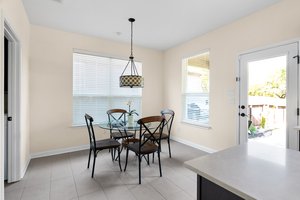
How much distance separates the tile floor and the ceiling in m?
2.74

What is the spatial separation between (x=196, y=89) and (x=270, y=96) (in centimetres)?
168

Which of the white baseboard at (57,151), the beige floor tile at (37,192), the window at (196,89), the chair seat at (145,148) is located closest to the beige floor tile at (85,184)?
the beige floor tile at (37,192)

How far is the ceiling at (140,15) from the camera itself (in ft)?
8.48

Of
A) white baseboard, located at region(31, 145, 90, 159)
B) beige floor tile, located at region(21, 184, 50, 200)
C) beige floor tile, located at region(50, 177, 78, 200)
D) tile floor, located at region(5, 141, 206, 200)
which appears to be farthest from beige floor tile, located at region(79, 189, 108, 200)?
white baseboard, located at region(31, 145, 90, 159)

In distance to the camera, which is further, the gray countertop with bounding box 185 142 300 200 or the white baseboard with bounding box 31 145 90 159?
the white baseboard with bounding box 31 145 90 159

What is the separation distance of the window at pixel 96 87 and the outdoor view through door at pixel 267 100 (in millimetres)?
2931

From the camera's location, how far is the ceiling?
258 cm

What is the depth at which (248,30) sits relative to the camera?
2.95 metres

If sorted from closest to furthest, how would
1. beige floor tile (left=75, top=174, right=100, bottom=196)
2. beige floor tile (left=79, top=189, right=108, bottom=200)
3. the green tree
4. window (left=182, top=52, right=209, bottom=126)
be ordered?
1. beige floor tile (left=79, top=189, right=108, bottom=200)
2. beige floor tile (left=75, top=174, right=100, bottom=196)
3. the green tree
4. window (left=182, top=52, right=209, bottom=126)

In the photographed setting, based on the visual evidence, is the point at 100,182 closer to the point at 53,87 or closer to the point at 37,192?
the point at 37,192

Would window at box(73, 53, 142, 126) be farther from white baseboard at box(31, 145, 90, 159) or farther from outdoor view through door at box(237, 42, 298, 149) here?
outdoor view through door at box(237, 42, 298, 149)

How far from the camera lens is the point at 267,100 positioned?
110 inches

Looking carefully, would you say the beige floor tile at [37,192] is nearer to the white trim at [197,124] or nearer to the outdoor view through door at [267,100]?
the white trim at [197,124]

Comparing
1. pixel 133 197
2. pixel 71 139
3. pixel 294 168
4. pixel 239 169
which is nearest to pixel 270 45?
pixel 294 168
